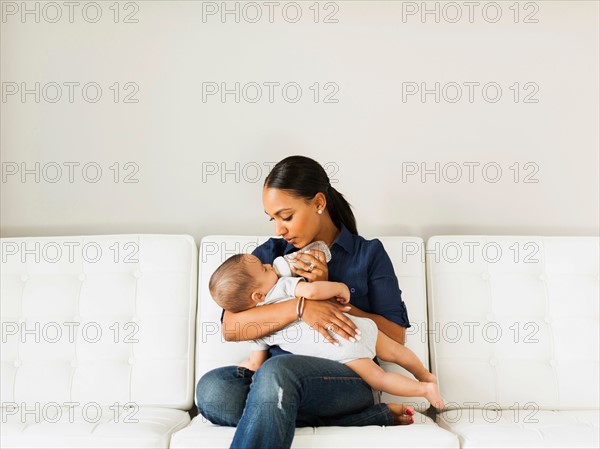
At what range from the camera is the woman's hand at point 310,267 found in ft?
6.17

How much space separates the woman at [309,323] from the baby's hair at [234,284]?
0.14 ft

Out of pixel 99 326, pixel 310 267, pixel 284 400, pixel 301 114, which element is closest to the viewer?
pixel 284 400

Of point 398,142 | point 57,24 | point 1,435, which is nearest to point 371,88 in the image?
point 398,142

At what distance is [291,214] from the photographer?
1926mm

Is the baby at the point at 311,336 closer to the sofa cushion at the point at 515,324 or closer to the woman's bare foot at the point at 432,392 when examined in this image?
the woman's bare foot at the point at 432,392

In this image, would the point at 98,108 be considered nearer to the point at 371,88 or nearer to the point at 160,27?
the point at 160,27

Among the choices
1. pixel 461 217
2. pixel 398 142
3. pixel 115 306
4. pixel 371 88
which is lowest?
pixel 115 306

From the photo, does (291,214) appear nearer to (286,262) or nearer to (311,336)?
(286,262)

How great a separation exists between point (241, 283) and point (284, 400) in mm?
386

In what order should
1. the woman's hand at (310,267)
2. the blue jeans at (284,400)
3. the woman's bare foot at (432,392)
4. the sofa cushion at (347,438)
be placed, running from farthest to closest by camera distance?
the woman's hand at (310,267), the woman's bare foot at (432,392), the sofa cushion at (347,438), the blue jeans at (284,400)

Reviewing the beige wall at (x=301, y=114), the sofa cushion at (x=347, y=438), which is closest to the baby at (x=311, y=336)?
the sofa cushion at (x=347, y=438)

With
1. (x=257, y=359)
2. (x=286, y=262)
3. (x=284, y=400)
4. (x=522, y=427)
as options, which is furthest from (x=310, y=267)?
(x=522, y=427)

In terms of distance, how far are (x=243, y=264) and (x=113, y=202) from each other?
79 cm

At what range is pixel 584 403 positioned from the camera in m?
2.08
